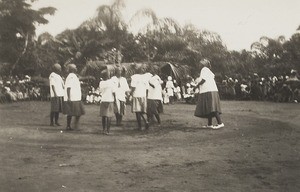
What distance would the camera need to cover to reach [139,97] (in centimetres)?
1086

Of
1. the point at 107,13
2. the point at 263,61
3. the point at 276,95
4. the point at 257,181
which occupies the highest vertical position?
the point at 107,13

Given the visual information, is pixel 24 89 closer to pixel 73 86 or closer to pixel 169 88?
pixel 169 88

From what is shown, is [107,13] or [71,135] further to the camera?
[107,13]

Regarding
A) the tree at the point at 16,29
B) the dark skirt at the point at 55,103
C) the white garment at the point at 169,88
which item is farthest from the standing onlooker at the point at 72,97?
the white garment at the point at 169,88

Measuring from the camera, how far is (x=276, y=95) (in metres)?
19.5

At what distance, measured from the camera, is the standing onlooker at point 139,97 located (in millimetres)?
10781

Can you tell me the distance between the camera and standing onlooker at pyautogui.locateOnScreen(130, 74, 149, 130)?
10781 millimetres

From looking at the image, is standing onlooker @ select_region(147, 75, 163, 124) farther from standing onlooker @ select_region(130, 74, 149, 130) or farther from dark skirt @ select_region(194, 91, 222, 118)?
dark skirt @ select_region(194, 91, 222, 118)

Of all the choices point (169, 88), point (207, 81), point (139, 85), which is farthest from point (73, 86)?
point (169, 88)

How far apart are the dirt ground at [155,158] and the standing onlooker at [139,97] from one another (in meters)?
0.38

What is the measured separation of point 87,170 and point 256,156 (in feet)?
8.45

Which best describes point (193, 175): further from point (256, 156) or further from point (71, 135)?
point (71, 135)

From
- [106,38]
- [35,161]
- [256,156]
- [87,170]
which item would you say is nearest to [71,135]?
[35,161]

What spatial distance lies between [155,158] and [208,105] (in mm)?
3266
